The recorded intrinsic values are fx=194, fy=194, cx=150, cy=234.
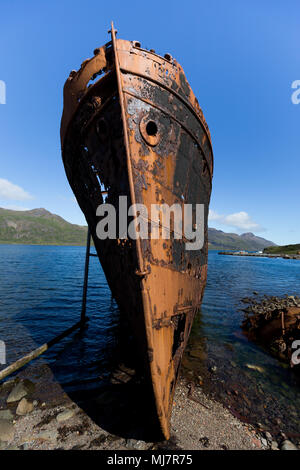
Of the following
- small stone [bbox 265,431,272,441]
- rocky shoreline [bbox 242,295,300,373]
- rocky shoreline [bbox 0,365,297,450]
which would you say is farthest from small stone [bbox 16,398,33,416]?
rocky shoreline [bbox 242,295,300,373]

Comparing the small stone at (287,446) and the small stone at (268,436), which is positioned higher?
the small stone at (287,446)

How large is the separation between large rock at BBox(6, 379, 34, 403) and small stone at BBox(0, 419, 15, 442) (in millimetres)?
693

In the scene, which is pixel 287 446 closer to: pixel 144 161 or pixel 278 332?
pixel 278 332

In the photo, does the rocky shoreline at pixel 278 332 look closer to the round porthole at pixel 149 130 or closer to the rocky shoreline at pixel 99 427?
the rocky shoreline at pixel 99 427

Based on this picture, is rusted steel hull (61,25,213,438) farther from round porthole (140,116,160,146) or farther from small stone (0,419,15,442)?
small stone (0,419,15,442)

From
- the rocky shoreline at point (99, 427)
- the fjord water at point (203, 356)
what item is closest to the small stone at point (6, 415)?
the rocky shoreline at point (99, 427)

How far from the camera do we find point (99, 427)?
139 inches

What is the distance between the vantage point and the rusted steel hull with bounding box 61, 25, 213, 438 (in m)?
3.17

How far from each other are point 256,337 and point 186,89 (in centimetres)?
903

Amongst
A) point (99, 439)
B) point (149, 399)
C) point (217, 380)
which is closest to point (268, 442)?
point (217, 380)

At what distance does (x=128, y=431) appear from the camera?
11.2ft

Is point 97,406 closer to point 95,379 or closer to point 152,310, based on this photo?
point 95,379

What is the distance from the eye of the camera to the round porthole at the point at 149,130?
11.2 ft

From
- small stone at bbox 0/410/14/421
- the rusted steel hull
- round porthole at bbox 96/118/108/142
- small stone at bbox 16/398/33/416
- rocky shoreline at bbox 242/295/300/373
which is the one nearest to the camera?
the rusted steel hull
